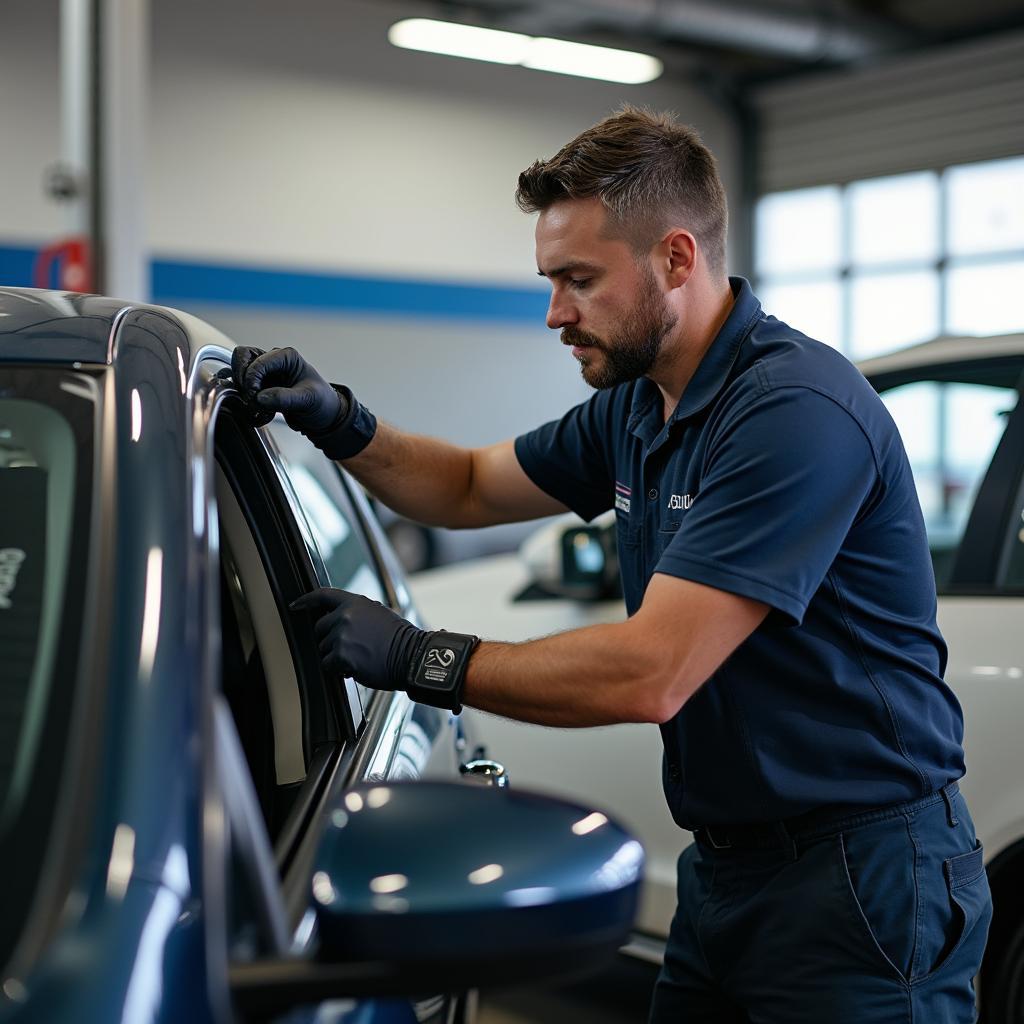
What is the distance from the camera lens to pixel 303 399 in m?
1.90

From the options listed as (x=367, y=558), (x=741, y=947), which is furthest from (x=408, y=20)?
(x=741, y=947)

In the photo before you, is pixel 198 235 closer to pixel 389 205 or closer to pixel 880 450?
pixel 389 205

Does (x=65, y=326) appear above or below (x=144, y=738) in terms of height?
above

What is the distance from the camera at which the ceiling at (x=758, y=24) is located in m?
10.7

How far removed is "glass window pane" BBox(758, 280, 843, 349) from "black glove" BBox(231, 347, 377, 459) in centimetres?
1210

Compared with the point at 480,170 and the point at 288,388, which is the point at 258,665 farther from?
the point at 480,170

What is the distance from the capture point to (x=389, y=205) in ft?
41.4

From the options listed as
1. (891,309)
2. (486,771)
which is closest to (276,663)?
(486,771)

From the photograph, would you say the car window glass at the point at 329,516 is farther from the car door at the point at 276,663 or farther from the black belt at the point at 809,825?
the black belt at the point at 809,825

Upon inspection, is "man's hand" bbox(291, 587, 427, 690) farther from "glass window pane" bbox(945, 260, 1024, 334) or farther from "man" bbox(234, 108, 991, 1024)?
"glass window pane" bbox(945, 260, 1024, 334)

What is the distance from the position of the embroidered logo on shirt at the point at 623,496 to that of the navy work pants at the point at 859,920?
49 cm

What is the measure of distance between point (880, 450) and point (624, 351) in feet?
1.24

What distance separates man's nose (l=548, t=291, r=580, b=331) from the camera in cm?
189

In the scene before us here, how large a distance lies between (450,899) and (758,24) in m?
11.4
